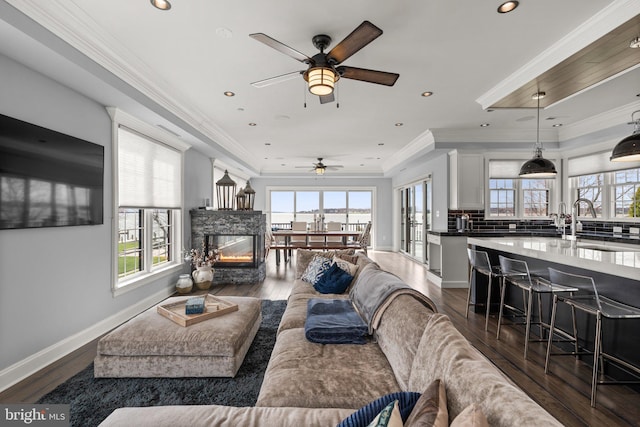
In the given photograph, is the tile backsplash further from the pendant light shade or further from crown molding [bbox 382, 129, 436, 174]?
the pendant light shade

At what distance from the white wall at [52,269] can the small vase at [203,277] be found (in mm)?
1400

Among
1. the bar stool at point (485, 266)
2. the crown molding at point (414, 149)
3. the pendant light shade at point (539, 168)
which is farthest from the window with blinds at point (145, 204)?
the pendant light shade at point (539, 168)

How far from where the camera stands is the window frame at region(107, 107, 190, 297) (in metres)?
3.37

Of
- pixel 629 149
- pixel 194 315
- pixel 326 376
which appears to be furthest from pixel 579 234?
pixel 194 315

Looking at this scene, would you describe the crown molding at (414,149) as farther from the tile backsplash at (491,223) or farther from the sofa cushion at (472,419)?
the sofa cushion at (472,419)

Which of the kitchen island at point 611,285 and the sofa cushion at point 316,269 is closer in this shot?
the kitchen island at point 611,285

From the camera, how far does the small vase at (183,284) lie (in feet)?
15.4

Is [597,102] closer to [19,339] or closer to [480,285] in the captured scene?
[480,285]

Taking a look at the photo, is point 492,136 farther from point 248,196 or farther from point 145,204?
point 145,204

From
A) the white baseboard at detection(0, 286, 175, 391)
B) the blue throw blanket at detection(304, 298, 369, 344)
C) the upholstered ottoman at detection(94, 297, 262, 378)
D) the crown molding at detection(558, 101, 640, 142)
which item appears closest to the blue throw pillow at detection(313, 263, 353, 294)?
the blue throw blanket at detection(304, 298, 369, 344)

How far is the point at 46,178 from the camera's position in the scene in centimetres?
250

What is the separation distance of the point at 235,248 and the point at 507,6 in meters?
5.09

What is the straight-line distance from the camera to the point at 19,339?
2344 mm

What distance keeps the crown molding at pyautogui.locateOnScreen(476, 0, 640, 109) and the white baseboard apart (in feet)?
16.8
